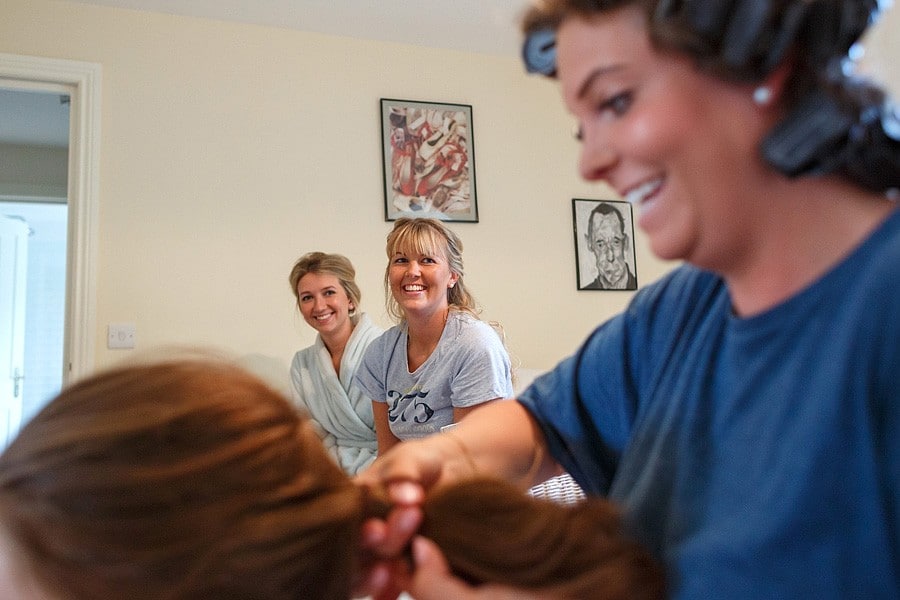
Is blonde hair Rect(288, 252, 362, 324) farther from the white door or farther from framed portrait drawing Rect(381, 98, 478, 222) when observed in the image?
the white door

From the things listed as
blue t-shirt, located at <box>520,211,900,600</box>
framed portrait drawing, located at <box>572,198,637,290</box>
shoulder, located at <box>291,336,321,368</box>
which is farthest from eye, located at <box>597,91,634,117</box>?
framed portrait drawing, located at <box>572,198,637,290</box>

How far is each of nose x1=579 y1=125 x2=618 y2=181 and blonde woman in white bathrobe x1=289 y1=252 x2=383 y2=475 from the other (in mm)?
1922

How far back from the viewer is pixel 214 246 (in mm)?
2957

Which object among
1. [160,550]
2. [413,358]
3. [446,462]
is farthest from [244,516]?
[413,358]

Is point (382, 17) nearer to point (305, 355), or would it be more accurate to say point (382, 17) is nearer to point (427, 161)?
point (427, 161)

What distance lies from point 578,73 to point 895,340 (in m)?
0.31

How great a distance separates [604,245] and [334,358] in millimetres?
1537

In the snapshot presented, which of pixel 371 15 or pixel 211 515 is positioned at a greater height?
pixel 371 15

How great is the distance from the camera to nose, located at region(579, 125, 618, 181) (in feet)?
2.01

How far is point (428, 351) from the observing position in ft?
7.27

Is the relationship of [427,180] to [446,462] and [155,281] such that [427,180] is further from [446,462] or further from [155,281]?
[446,462]

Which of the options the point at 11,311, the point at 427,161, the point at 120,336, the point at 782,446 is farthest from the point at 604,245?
the point at 11,311

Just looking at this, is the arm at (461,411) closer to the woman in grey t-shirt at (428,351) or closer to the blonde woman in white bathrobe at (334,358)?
the woman in grey t-shirt at (428,351)

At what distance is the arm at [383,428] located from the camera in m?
2.33
